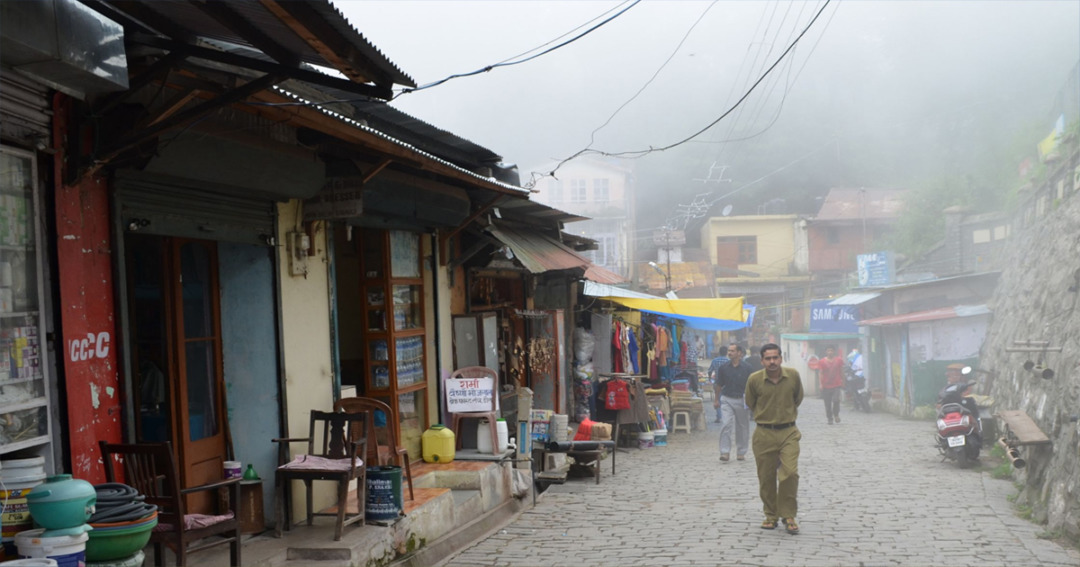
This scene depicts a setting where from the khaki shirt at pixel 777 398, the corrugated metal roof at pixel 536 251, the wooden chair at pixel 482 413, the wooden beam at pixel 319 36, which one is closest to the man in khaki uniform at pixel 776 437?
the khaki shirt at pixel 777 398

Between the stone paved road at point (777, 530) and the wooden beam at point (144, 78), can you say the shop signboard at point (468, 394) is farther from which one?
the wooden beam at point (144, 78)

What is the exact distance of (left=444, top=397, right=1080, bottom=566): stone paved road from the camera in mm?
8078

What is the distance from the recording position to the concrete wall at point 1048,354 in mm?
9664

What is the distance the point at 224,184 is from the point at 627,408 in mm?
11294

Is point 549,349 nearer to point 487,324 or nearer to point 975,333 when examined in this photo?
point 487,324

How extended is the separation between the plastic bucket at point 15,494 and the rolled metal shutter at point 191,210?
173cm

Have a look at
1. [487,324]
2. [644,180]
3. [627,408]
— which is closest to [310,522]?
[487,324]

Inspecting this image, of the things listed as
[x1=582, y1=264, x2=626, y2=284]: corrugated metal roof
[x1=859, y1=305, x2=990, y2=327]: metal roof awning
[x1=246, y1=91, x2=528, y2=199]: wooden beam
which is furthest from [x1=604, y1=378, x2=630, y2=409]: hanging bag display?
[x1=859, y1=305, x2=990, y2=327]: metal roof awning

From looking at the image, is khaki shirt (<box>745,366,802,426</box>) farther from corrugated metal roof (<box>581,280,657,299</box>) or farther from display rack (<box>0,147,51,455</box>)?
corrugated metal roof (<box>581,280,657,299</box>)

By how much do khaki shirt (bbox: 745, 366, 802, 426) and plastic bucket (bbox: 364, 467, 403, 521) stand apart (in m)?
4.22

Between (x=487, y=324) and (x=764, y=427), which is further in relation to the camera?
(x=487, y=324)

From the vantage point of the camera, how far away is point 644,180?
224 ft

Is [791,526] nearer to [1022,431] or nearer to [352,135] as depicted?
[1022,431]

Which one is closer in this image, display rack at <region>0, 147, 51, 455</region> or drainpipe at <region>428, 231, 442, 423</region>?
display rack at <region>0, 147, 51, 455</region>
